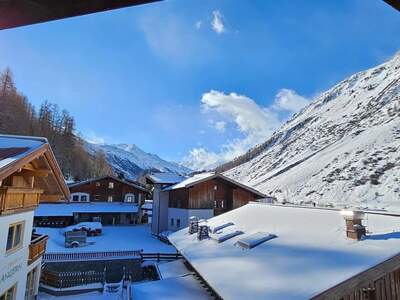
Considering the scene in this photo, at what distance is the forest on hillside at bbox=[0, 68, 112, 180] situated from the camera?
6962 centimetres

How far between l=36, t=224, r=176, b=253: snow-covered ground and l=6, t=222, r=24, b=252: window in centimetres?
1588

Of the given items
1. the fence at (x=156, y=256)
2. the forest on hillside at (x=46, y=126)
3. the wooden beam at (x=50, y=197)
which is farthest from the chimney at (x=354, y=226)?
the forest on hillside at (x=46, y=126)

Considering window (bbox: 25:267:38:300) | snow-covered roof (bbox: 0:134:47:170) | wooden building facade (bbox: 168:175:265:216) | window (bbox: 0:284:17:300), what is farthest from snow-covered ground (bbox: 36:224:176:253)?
snow-covered roof (bbox: 0:134:47:170)

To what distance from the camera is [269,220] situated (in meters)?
14.9

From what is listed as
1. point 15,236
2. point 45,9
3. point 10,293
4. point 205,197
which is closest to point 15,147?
point 15,236

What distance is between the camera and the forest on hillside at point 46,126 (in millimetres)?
69625

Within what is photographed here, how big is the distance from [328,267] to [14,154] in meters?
8.02

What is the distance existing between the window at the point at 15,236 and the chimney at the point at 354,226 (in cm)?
1024

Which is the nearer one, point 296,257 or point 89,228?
point 296,257

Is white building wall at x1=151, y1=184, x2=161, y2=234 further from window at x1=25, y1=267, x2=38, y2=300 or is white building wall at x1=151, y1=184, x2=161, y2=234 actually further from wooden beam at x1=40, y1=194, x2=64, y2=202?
wooden beam at x1=40, y1=194, x2=64, y2=202

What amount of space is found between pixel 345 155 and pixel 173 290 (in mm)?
95135

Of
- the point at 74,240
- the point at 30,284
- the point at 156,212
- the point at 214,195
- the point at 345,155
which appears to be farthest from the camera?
the point at 345,155

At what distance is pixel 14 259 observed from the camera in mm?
10508

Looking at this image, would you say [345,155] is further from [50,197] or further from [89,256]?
[50,197]
